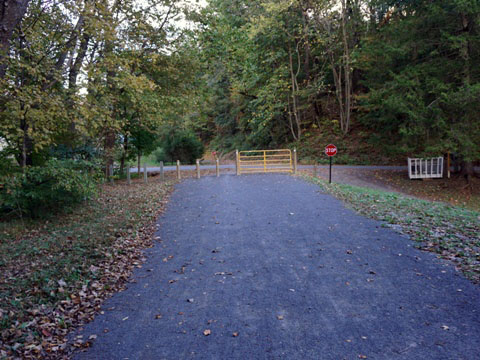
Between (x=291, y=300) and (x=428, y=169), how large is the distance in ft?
57.1

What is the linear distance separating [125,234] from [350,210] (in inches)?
233

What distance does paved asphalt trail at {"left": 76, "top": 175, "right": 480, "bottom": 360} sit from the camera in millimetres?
3574

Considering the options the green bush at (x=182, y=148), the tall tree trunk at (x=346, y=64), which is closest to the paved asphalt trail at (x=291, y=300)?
the tall tree trunk at (x=346, y=64)

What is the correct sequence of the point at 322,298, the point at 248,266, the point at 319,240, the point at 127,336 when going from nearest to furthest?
the point at 127,336
the point at 322,298
the point at 248,266
the point at 319,240

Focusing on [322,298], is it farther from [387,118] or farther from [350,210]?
[387,118]

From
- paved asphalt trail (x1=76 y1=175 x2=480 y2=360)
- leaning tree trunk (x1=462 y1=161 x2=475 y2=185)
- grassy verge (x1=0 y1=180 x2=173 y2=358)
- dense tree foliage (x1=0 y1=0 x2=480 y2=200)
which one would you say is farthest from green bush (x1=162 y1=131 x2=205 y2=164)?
paved asphalt trail (x1=76 y1=175 x2=480 y2=360)

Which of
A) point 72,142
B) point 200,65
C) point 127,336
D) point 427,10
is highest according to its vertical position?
point 427,10

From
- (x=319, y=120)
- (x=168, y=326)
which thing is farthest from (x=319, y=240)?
(x=319, y=120)

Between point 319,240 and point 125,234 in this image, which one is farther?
point 125,234

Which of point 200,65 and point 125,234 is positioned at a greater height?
point 200,65

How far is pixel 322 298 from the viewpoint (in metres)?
4.61

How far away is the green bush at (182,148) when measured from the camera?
29598mm

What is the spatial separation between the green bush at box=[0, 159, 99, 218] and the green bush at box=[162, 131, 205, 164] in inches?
753

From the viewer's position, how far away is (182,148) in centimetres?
3008
